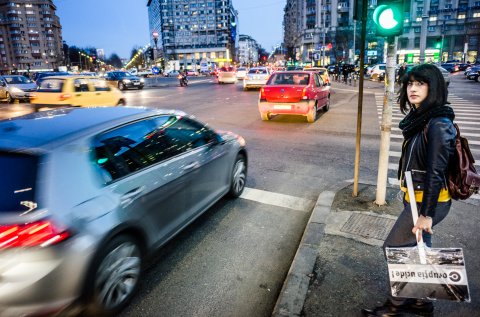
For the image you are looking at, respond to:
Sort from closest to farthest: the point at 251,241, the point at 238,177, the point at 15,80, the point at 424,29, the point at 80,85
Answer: the point at 251,241, the point at 238,177, the point at 80,85, the point at 15,80, the point at 424,29

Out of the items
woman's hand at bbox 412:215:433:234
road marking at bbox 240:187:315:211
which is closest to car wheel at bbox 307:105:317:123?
road marking at bbox 240:187:315:211

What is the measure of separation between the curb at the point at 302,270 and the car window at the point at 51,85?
1137 cm

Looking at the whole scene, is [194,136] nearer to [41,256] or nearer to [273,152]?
[41,256]

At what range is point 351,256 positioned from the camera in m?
3.71

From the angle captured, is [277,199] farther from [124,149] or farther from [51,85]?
[51,85]

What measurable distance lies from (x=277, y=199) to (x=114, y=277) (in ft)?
10.4

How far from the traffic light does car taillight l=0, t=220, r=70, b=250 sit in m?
4.17

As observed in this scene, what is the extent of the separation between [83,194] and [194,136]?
1.94 m

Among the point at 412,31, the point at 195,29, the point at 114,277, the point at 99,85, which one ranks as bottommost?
the point at 114,277

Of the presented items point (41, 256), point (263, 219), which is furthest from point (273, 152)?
point (41, 256)

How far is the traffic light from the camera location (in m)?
4.31

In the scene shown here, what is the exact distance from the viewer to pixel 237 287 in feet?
11.1

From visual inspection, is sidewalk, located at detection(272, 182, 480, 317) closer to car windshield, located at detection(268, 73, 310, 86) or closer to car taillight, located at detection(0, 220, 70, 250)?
car taillight, located at detection(0, 220, 70, 250)

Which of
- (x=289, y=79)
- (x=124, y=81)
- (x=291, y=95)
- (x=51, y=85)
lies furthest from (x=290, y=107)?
(x=124, y=81)
